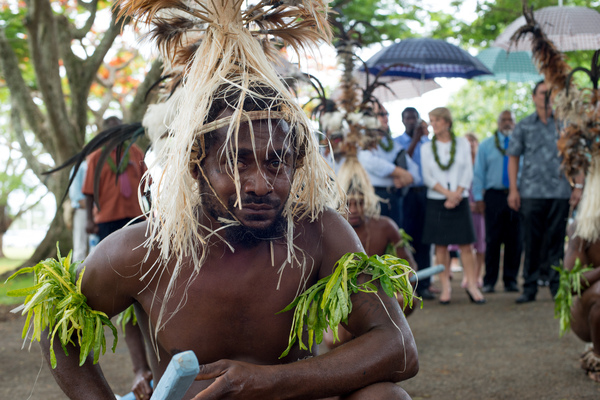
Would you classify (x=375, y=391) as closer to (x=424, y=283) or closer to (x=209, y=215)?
(x=209, y=215)

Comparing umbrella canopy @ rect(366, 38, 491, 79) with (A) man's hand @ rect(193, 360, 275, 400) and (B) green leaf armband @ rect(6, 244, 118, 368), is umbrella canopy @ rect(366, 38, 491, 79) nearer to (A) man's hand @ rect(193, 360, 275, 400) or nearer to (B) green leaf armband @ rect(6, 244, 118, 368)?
(B) green leaf armband @ rect(6, 244, 118, 368)

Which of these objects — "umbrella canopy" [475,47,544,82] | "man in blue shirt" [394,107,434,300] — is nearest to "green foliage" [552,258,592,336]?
"man in blue shirt" [394,107,434,300]

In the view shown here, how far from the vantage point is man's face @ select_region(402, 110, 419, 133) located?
7.57 metres

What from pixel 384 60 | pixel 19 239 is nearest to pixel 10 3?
pixel 384 60

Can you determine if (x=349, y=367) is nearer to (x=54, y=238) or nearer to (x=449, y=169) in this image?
(x=449, y=169)

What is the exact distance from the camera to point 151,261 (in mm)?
2107

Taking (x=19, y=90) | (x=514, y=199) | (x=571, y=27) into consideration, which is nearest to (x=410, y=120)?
(x=514, y=199)

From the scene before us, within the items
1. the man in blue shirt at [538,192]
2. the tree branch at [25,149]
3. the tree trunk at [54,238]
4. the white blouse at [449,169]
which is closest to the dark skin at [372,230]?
the white blouse at [449,169]

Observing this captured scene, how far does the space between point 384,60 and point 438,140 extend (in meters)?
1.10

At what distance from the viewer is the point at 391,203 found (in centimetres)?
666

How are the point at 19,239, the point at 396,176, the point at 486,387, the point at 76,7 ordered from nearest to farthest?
the point at 486,387, the point at 396,176, the point at 76,7, the point at 19,239

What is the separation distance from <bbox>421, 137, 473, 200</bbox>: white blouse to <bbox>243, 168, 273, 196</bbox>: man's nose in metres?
5.23

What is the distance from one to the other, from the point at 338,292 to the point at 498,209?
5927 mm

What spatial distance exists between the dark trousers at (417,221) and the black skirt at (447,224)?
0.75 feet
